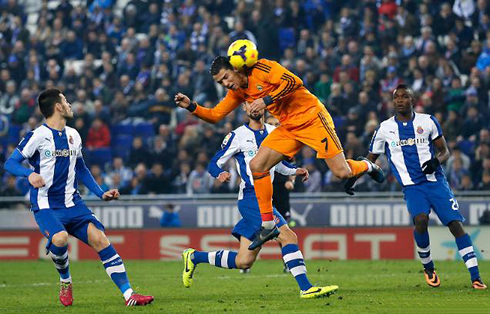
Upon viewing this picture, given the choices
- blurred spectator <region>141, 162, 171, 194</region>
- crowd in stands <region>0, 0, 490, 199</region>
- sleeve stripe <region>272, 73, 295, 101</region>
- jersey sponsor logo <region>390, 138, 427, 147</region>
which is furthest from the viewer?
blurred spectator <region>141, 162, 171, 194</region>

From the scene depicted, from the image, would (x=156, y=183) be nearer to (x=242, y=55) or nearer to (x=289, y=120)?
(x=289, y=120)

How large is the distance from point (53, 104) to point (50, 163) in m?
0.69

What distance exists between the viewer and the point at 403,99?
1248 cm

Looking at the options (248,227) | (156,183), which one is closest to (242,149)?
(248,227)

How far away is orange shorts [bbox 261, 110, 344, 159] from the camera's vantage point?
1074cm

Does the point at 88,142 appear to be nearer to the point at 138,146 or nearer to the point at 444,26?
the point at 138,146

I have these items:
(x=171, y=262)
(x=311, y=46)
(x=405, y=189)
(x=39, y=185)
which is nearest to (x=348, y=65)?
(x=311, y=46)

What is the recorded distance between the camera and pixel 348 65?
74.2 feet

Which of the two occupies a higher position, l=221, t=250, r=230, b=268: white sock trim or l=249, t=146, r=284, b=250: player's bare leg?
l=249, t=146, r=284, b=250: player's bare leg

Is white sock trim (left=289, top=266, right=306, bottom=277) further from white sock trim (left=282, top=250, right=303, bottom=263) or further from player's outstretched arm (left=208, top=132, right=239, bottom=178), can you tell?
player's outstretched arm (left=208, top=132, right=239, bottom=178)

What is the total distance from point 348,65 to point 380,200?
4466 mm

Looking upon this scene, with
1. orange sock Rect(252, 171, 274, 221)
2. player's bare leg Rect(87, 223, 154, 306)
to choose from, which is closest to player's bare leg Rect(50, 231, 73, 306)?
player's bare leg Rect(87, 223, 154, 306)

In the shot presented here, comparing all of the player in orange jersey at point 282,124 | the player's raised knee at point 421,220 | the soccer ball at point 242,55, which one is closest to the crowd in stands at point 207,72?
the player's raised knee at point 421,220

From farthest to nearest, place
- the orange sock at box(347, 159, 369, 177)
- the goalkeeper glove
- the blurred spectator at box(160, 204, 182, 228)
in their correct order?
the blurred spectator at box(160, 204, 182, 228)
the goalkeeper glove
the orange sock at box(347, 159, 369, 177)
